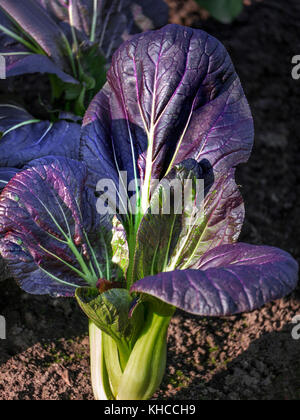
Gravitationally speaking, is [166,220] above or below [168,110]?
below

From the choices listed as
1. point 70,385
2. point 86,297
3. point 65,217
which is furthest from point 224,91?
point 70,385

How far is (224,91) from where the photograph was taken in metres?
1.39

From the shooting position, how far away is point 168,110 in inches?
55.2

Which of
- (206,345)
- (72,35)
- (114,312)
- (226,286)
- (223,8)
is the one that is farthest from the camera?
(223,8)

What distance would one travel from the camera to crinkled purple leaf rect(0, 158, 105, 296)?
1.25 metres

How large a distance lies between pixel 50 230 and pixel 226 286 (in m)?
0.47

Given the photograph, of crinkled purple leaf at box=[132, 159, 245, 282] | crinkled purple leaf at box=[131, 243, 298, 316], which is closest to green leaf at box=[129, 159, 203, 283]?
crinkled purple leaf at box=[132, 159, 245, 282]

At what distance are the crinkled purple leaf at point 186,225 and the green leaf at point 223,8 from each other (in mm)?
1254

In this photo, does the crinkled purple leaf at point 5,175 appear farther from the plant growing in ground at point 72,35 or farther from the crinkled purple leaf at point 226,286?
the crinkled purple leaf at point 226,286

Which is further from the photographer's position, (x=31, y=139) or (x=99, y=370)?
(x=31, y=139)

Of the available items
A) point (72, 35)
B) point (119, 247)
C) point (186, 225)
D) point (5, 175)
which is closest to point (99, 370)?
point (119, 247)

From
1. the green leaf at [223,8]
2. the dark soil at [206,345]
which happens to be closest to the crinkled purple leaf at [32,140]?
the dark soil at [206,345]

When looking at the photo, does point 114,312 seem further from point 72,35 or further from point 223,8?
point 223,8

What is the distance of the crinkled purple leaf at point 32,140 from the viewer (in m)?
1.52
